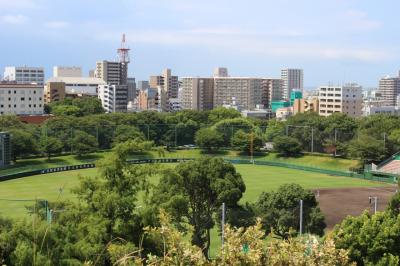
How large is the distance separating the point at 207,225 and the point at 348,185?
25.8 m

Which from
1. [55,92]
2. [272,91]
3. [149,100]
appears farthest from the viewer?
[272,91]

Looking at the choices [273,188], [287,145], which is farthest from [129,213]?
[287,145]

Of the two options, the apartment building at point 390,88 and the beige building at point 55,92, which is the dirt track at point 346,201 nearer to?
the beige building at point 55,92

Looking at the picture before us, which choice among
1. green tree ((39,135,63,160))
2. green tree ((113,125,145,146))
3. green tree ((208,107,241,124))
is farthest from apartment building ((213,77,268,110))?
green tree ((39,135,63,160))

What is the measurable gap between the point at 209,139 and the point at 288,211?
38405 mm

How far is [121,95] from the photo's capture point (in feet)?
379

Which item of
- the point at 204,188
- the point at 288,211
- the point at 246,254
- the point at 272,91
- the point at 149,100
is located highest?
the point at 272,91

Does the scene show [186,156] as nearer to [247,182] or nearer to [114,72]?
[247,182]

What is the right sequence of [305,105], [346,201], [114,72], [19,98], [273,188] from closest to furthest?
1. [346,201]
2. [273,188]
3. [19,98]
4. [305,105]
5. [114,72]

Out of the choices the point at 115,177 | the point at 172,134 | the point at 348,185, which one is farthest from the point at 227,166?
the point at 172,134

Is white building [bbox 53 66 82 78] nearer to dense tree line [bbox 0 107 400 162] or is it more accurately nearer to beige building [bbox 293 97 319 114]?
beige building [bbox 293 97 319 114]

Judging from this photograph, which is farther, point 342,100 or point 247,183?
point 342,100

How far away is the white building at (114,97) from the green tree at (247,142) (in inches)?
2253

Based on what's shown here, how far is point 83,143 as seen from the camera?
5441 cm
